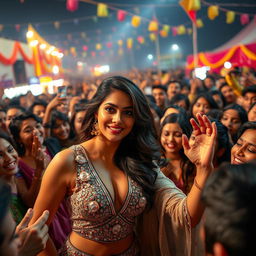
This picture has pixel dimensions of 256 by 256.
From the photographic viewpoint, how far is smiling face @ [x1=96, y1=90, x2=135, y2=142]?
1.64 metres

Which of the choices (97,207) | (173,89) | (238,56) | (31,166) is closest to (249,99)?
(173,89)

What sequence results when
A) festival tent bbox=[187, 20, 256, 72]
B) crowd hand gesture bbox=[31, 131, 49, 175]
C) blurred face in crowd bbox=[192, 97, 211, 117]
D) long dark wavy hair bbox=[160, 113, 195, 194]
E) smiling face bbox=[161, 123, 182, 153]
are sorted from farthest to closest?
festival tent bbox=[187, 20, 256, 72] → blurred face in crowd bbox=[192, 97, 211, 117] → smiling face bbox=[161, 123, 182, 153] → long dark wavy hair bbox=[160, 113, 195, 194] → crowd hand gesture bbox=[31, 131, 49, 175]

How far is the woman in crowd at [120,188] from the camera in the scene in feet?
5.01

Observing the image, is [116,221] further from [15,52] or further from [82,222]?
[15,52]

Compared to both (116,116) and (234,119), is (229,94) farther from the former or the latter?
(116,116)

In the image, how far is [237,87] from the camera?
16.8 feet

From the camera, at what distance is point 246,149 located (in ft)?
6.28

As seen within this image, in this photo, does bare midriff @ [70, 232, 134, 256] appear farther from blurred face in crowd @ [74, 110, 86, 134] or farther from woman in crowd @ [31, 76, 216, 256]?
blurred face in crowd @ [74, 110, 86, 134]

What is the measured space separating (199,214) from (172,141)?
1.15m

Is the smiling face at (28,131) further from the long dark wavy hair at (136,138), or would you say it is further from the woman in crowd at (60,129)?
the long dark wavy hair at (136,138)

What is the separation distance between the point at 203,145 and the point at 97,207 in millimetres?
658

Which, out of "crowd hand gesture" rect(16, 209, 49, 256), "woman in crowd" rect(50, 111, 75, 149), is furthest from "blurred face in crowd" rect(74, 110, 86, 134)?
"crowd hand gesture" rect(16, 209, 49, 256)

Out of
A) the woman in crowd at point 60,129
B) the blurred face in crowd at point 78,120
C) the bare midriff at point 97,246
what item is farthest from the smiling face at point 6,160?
the blurred face in crowd at point 78,120

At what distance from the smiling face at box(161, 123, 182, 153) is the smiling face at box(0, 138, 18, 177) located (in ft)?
4.25
